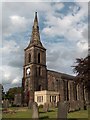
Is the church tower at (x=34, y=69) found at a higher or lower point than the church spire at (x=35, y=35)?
lower

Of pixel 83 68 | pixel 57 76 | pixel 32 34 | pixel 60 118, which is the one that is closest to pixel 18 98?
pixel 57 76

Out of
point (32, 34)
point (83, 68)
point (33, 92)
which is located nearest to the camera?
point (83, 68)

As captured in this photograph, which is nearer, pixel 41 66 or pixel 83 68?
pixel 83 68

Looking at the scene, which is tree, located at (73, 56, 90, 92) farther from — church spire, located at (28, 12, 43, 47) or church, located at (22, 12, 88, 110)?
church spire, located at (28, 12, 43, 47)

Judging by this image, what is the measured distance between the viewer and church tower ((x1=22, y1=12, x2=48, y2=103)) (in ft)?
201

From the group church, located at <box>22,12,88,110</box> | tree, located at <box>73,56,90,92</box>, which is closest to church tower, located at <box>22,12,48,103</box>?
church, located at <box>22,12,88,110</box>

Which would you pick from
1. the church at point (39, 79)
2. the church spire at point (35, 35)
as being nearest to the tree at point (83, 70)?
the church at point (39, 79)

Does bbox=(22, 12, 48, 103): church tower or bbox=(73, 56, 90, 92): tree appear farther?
bbox=(22, 12, 48, 103): church tower

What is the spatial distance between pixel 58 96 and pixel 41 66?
32.1ft

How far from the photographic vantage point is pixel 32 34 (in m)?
69.5

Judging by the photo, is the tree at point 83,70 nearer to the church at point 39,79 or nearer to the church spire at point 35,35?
the church at point 39,79

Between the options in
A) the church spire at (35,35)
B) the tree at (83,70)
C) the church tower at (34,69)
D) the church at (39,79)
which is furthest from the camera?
the church spire at (35,35)

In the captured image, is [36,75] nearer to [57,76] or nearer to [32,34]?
[57,76]

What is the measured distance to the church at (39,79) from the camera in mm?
60688
